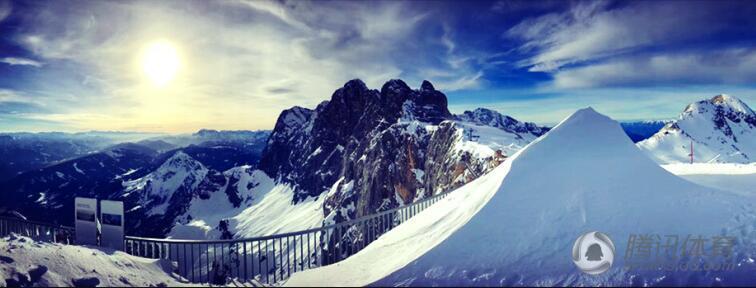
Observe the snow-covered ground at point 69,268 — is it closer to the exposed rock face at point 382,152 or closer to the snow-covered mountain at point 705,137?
the exposed rock face at point 382,152

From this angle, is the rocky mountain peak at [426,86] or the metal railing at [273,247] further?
the rocky mountain peak at [426,86]

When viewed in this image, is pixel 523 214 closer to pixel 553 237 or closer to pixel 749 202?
pixel 553 237

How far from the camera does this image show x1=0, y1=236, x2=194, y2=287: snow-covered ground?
7566 millimetres

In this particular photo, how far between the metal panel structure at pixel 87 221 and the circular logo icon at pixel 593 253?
499 inches

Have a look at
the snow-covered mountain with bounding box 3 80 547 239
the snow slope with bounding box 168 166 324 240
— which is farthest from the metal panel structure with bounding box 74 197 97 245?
the snow slope with bounding box 168 166 324 240

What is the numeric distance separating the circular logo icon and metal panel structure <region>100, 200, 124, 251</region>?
11.6 meters

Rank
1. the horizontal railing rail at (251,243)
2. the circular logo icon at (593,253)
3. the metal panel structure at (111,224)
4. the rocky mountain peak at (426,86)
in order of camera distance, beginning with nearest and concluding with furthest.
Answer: the circular logo icon at (593,253)
the horizontal railing rail at (251,243)
the metal panel structure at (111,224)
the rocky mountain peak at (426,86)

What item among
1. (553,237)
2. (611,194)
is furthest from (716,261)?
(553,237)

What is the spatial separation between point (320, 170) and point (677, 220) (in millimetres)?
171221

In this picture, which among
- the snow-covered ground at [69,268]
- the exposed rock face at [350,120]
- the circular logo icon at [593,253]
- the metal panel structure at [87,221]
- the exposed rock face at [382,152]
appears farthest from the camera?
the exposed rock face at [350,120]

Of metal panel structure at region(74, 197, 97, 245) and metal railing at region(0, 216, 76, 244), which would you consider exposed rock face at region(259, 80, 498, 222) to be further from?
metal panel structure at region(74, 197, 97, 245)

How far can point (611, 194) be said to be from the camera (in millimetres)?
9141

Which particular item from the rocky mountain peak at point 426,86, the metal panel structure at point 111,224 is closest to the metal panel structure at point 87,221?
the metal panel structure at point 111,224

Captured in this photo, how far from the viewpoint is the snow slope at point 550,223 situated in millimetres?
7445
